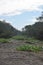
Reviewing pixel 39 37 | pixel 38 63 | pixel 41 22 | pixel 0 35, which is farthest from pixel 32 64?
pixel 41 22

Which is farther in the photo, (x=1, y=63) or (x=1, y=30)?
(x=1, y=30)

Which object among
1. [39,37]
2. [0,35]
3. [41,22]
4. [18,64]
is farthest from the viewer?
[41,22]

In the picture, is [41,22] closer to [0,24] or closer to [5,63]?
[0,24]

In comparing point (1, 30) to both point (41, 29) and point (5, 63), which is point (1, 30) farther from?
point (5, 63)

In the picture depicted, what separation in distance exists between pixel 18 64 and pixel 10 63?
0.35 meters

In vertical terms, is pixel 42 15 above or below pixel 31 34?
above

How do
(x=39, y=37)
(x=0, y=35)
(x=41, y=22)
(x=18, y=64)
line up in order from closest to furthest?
(x=18, y=64) < (x=39, y=37) < (x=0, y=35) < (x=41, y=22)

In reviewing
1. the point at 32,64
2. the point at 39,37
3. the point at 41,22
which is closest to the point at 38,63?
the point at 32,64

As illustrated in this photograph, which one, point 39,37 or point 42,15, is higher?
point 42,15

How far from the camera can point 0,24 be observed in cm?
5241

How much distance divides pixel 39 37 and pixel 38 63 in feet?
106

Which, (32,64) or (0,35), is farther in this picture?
(0,35)

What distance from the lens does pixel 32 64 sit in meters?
9.70

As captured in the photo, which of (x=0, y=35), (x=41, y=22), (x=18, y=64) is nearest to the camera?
(x=18, y=64)
